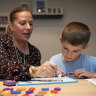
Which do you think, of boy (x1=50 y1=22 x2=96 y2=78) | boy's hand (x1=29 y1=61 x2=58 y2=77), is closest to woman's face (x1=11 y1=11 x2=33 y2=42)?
boy (x1=50 y1=22 x2=96 y2=78)

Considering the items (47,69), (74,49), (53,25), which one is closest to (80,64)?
(74,49)

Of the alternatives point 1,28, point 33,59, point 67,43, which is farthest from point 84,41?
point 1,28

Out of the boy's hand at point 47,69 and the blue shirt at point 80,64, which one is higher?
the boy's hand at point 47,69

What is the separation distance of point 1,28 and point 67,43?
192 cm

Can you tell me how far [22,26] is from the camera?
1618 millimetres

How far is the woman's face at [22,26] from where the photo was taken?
161cm

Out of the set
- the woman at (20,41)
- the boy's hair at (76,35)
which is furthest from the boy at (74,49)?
the woman at (20,41)

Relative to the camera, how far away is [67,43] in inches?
51.9

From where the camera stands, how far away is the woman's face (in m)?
1.61

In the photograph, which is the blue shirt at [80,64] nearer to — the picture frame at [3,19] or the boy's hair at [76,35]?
the boy's hair at [76,35]

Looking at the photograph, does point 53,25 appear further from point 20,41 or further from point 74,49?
point 74,49

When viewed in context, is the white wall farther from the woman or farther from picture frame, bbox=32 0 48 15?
the woman

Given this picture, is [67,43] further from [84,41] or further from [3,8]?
[3,8]

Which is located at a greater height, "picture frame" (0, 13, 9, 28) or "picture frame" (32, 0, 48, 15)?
"picture frame" (32, 0, 48, 15)
